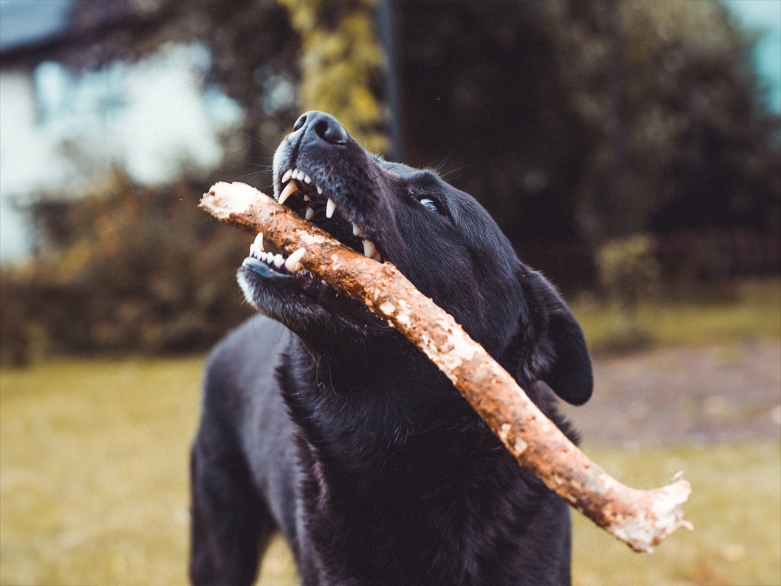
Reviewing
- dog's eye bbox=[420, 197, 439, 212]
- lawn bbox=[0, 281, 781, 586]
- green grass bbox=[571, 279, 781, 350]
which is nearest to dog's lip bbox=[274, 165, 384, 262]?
dog's eye bbox=[420, 197, 439, 212]

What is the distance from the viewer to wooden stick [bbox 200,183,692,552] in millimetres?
1390

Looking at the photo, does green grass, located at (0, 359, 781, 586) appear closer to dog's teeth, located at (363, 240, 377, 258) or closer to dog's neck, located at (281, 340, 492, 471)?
dog's neck, located at (281, 340, 492, 471)

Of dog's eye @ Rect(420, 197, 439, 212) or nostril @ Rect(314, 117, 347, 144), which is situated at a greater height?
nostril @ Rect(314, 117, 347, 144)

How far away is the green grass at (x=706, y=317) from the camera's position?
11.6 meters

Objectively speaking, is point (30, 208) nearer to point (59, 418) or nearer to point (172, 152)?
point (172, 152)

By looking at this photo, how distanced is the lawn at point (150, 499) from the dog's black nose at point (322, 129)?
1457mm

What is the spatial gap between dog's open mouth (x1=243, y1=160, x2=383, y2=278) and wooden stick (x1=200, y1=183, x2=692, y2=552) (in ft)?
0.20

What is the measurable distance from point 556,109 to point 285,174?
1461cm

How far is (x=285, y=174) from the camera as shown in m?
2.01

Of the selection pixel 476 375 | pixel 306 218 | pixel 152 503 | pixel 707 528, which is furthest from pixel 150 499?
pixel 476 375

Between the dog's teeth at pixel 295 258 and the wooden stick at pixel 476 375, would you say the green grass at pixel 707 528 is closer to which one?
the wooden stick at pixel 476 375

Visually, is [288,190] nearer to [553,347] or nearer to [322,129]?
[322,129]

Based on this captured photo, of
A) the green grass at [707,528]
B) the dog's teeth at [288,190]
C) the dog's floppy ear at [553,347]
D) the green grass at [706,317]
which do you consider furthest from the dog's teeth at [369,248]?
the green grass at [706,317]

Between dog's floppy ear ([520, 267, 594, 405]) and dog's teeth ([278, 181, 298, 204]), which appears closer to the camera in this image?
dog's teeth ([278, 181, 298, 204])
